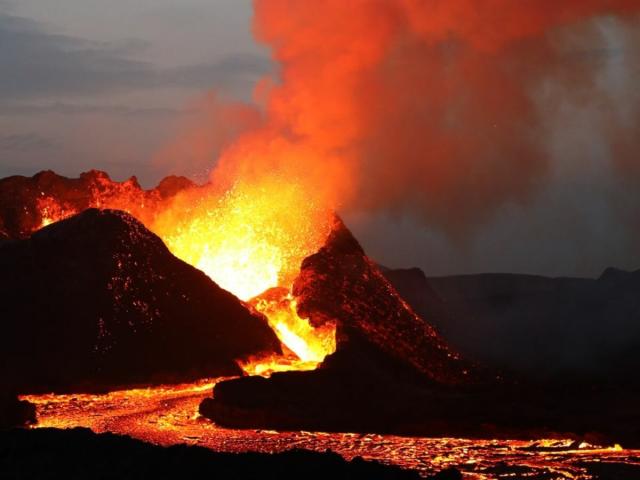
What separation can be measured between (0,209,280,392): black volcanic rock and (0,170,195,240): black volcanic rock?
23.2 feet

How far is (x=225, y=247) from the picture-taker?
6888 cm

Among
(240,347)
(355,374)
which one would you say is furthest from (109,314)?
(355,374)

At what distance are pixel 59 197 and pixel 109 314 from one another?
580 inches

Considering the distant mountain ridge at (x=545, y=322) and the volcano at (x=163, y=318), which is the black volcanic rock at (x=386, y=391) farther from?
Answer: the distant mountain ridge at (x=545, y=322)

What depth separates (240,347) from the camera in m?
58.6

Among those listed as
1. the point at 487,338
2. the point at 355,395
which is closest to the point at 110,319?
the point at 355,395

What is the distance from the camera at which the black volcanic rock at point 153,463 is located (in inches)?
1431

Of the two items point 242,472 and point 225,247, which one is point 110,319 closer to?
point 225,247

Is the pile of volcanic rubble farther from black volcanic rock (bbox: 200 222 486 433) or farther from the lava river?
the lava river

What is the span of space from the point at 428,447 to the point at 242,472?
36.2 feet

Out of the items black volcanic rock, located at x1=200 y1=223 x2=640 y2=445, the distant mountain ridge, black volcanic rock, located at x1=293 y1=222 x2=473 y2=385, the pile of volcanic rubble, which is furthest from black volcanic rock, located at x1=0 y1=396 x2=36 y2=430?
the distant mountain ridge

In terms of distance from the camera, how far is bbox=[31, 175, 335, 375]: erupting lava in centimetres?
6806

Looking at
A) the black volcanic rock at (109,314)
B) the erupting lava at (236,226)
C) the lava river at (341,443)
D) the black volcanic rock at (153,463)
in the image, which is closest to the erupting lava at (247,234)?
the erupting lava at (236,226)

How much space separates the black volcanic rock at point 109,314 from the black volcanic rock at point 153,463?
13.8m
